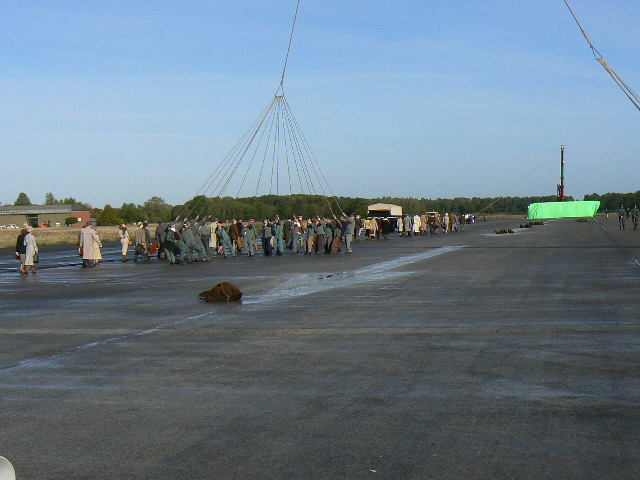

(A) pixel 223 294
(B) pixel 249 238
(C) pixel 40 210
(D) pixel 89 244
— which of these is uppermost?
(C) pixel 40 210

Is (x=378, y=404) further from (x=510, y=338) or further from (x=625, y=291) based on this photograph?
(x=625, y=291)

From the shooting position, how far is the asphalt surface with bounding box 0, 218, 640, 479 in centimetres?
527

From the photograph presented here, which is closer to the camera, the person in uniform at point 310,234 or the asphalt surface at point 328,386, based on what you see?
the asphalt surface at point 328,386

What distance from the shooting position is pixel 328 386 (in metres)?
7.56

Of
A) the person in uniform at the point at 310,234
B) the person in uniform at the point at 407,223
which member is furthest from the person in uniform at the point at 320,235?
the person in uniform at the point at 407,223

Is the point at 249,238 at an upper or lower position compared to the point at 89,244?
lower

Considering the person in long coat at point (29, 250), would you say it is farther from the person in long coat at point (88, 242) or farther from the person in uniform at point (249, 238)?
the person in uniform at point (249, 238)

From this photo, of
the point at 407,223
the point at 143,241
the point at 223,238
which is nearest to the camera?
the point at 143,241

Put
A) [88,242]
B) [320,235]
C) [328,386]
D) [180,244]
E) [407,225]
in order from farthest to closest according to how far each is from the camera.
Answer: [407,225] → [320,235] → [180,244] → [88,242] → [328,386]

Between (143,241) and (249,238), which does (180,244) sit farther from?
(249,238)

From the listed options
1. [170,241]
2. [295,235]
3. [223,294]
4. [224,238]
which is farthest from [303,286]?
[295,235]

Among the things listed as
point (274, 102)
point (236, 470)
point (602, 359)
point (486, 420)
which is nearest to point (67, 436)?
point (236, 470)

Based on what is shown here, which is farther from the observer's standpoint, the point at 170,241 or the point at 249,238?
the point at 249,238

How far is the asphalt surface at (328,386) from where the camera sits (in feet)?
17.3
